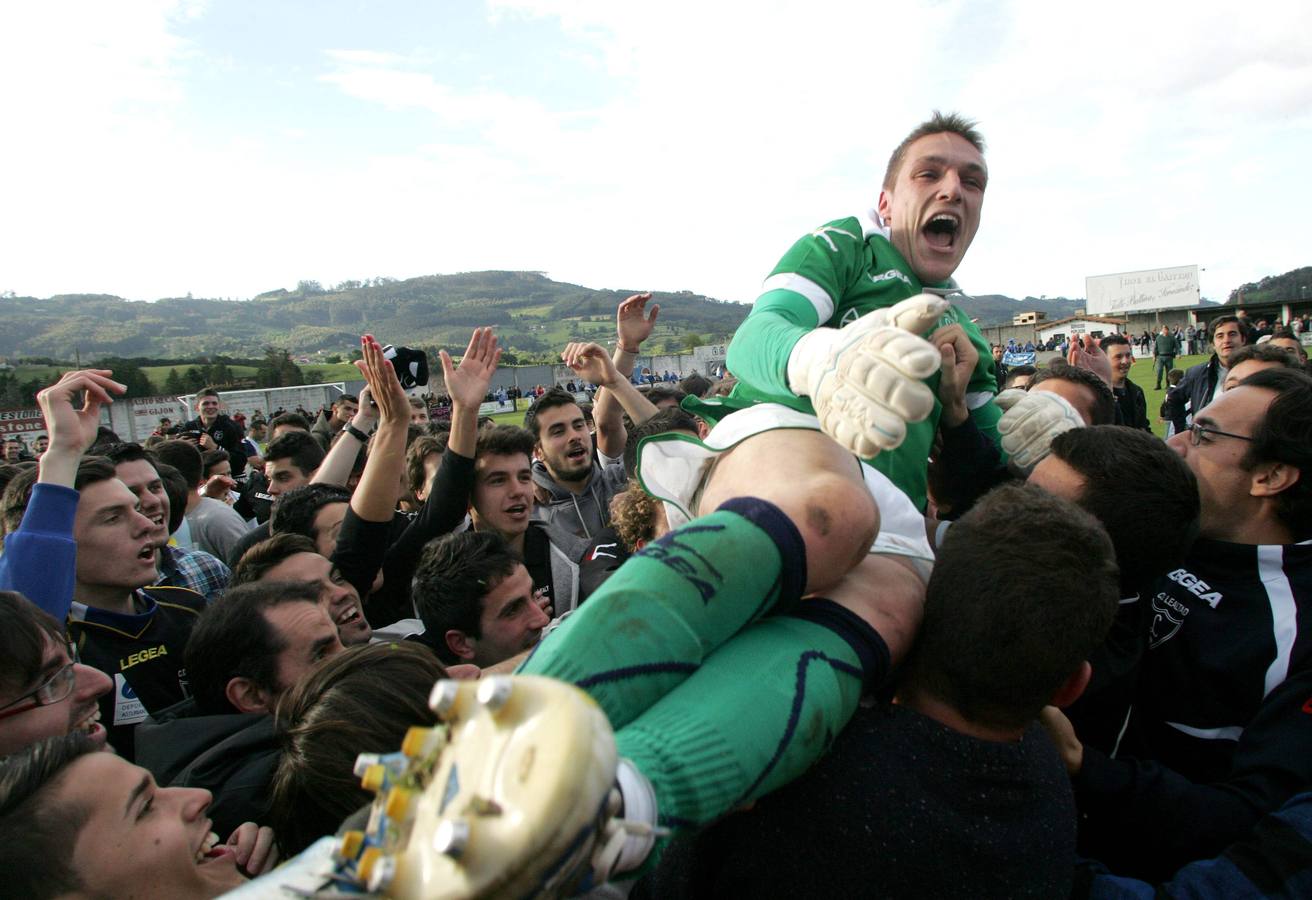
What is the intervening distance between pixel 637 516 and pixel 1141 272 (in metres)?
89.5

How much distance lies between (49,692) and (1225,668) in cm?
332

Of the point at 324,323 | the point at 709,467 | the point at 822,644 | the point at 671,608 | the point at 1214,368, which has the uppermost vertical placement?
the point at 324,323

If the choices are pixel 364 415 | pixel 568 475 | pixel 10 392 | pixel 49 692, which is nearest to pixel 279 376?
pixel 10 392

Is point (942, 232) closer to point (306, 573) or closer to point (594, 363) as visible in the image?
point (594, 363)

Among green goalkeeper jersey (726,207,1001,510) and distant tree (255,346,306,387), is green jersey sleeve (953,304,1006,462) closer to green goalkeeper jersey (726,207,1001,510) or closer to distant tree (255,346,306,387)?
green goalkeeper jersey (726,207,1001,510)

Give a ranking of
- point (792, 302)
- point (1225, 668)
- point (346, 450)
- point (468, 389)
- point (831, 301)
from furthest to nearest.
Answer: point (346, 450)
point (468, 389)
point (831, 301)
point (792, 302)
point (1225, 668)

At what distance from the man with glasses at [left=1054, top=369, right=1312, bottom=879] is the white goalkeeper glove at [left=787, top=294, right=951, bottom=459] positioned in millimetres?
1041

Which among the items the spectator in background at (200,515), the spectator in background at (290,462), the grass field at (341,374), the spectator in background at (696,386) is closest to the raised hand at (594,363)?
the spectator in background at (290,462)

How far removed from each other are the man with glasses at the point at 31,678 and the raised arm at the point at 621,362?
11.9 ft

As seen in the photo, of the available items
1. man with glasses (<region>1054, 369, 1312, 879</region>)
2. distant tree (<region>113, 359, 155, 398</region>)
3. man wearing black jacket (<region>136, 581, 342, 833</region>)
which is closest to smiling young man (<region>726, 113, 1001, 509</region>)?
man with glasses (<region>1054, 369, 1312, 879</region>)

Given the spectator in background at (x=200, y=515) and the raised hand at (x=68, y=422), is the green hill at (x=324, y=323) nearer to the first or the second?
the spectator in background at (x=200, y=515)

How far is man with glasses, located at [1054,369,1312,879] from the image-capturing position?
1.84 metres

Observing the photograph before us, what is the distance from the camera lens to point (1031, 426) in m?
2.99

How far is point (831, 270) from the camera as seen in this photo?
2.47 metres
